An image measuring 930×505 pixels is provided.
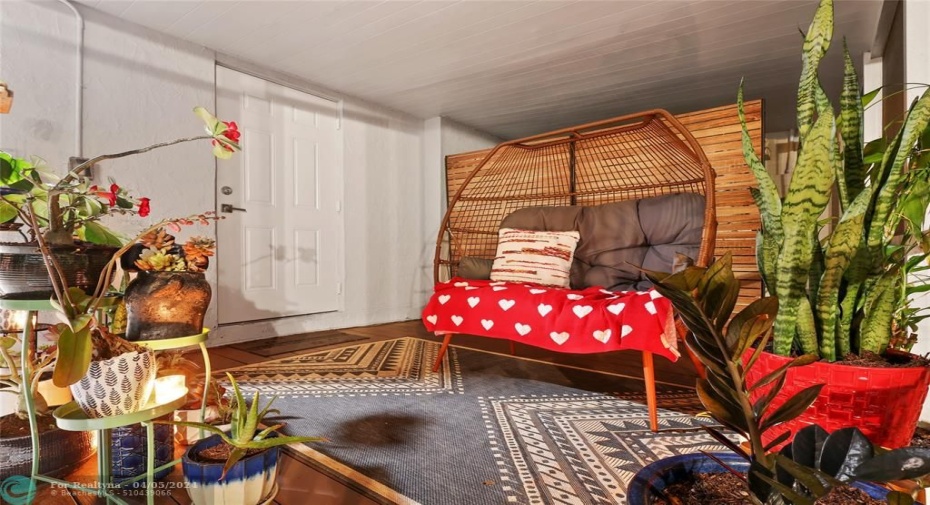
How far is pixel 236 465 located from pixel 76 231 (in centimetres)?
70

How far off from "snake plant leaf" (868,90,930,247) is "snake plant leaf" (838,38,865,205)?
0.08 meters

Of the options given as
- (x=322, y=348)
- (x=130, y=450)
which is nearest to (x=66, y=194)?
(x=130, y=450)

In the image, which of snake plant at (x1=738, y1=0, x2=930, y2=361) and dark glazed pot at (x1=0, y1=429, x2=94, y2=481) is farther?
dark glazed pot at (x1=0, y1=429, x2=94, y2=481)

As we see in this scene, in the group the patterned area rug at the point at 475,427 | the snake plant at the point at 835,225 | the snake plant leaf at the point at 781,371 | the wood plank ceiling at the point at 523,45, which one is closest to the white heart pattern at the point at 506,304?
the patterned area rug at the point at 475,427

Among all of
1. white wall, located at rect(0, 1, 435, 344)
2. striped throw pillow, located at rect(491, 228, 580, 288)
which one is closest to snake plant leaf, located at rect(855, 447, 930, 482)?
striped throw pillow, located at rect(491, 228, 580, 288)

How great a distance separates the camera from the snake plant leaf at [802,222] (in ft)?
2.20

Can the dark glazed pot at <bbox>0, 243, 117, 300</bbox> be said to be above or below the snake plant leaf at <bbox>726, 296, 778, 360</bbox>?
above

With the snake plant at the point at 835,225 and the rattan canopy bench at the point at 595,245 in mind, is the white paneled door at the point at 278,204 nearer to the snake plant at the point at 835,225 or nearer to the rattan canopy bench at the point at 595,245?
the rattan canopy bench at the point at 595,245

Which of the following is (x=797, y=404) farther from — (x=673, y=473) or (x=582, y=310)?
(x=582, y=310)

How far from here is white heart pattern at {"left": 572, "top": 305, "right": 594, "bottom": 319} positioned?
165 centimetres

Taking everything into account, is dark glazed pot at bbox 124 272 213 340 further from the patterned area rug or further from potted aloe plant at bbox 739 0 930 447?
potted aloe plant at bbox 739 0 930 447

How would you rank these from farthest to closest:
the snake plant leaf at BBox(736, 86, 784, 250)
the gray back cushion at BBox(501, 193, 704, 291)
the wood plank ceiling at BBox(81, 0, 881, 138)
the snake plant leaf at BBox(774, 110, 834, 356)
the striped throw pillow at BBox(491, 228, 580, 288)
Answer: the wood plank ceiling at BBox(81, 0, 881, 138) → the striped throw pillow at BBox(491, 228, 580, 288) → the gray back cushion at BBox(501, 193, 704, 291) → the snake plant leaf at BBox(736, 86, 784, 250) → the snake plant leaf at BBox(774, 110, 834, 356)

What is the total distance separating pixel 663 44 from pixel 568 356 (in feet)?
7.02

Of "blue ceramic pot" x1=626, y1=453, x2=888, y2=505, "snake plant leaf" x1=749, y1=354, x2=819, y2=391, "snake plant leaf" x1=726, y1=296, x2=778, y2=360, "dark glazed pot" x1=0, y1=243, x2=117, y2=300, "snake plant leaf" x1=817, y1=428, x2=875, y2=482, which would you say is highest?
"dark glazed pot" x1=0, y1=243, x2=117, y2=300
